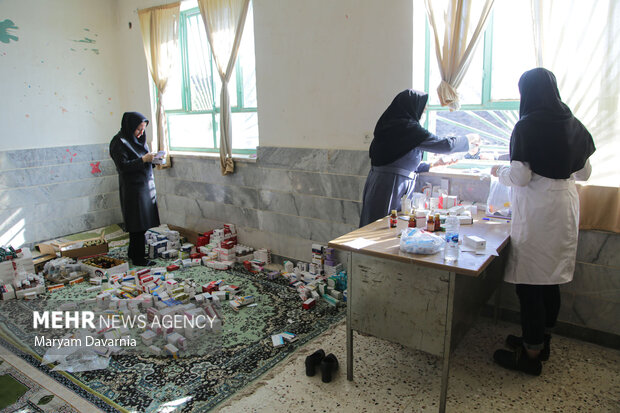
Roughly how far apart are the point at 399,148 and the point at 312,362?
5.07 ft

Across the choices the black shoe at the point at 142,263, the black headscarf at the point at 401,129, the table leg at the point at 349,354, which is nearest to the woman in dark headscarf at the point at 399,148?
the black headscarf at the point at 401,129

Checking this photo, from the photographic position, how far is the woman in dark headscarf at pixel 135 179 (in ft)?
14.8

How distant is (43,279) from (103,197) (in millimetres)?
1990

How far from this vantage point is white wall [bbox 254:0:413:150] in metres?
3.53

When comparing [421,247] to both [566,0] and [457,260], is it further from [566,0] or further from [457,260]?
[566,0]

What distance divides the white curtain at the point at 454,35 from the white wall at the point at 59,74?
4.50 meters

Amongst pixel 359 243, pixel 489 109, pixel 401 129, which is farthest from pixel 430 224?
pixel 489 109

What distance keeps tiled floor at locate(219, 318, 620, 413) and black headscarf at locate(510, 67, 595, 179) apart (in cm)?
122

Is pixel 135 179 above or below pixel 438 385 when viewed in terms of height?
above

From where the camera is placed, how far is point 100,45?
233 inches

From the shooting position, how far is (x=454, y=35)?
3.15m

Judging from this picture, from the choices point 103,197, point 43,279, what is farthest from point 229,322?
point 103,197

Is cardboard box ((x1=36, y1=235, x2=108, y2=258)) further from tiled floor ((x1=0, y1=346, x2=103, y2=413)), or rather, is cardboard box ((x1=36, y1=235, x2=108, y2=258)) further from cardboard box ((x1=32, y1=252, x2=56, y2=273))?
tiled floor ((x1=0, y1=346, x2=103, y2=413))

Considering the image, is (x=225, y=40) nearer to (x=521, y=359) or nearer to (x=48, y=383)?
(x=48, y=383)
